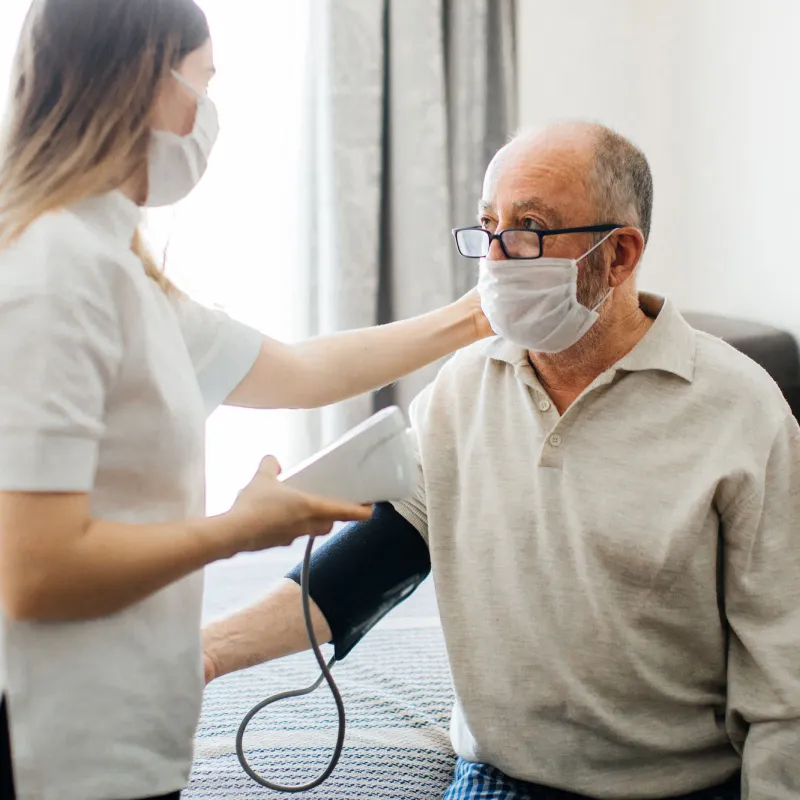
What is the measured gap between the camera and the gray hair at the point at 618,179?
1.32 metres

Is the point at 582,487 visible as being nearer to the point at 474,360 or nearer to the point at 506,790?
the point at 474,360

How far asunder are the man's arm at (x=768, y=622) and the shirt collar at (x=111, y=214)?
0.80m

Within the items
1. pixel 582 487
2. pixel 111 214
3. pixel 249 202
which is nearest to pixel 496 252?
pixel 582 487

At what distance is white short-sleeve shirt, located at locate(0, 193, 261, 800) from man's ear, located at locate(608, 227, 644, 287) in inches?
25.3

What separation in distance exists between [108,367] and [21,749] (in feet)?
1.25

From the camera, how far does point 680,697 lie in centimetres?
124

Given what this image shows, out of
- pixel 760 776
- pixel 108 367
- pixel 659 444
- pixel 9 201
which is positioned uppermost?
pixel 9 201

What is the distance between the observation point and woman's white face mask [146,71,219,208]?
1.00m

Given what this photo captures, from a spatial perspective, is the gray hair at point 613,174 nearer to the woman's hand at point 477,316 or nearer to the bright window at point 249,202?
the woman's hand at point 477,316

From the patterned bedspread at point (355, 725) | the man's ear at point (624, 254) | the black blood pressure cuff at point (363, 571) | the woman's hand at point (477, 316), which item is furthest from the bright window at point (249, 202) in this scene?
the man's ear at point (624, 254)

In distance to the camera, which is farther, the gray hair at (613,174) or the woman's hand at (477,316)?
the woman's hand at (477,316)

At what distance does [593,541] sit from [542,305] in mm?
329

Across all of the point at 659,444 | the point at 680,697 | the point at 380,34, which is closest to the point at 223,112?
the point at 380,34

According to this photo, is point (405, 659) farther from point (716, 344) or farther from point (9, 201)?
point (9, 201)
